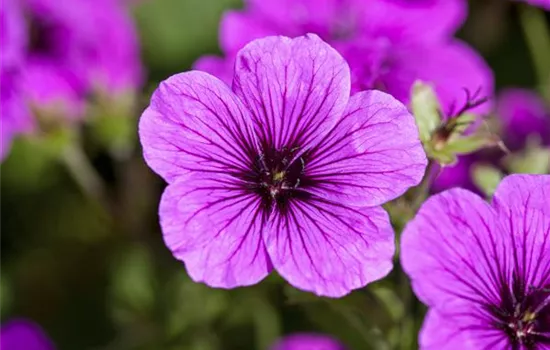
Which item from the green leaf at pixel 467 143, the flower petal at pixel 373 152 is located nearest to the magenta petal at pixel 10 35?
the flower petal at pixel 373 152

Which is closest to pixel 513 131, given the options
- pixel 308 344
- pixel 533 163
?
pixel 533 163

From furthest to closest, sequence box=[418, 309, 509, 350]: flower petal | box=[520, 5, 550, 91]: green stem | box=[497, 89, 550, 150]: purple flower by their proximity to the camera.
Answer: box=[520, 5, 550, 91]: green stem, box=[497, 89, 550, 150]: purple flower, box=[418, 309, 509, 350]: flower petal

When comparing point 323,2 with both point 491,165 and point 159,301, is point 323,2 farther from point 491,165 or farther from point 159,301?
point 159,301

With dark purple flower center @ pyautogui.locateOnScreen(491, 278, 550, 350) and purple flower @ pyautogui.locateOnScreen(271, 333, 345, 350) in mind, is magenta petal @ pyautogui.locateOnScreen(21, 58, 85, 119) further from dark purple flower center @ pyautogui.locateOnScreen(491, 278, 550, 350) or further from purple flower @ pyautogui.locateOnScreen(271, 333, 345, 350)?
dark purple flower center @ pyautogui.locateOnScreen(491, 278, 550, 350)

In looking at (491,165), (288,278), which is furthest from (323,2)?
(288,278)

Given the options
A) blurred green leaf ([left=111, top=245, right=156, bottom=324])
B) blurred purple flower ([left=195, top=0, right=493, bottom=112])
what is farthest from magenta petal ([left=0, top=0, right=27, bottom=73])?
blurred green leaf ([left=111, top=245, right=156, bottom=324])
